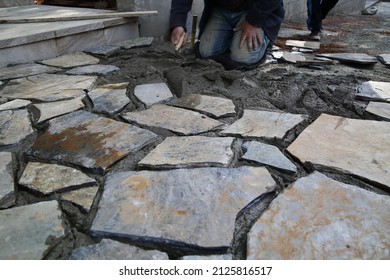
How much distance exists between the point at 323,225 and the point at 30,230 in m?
1.10

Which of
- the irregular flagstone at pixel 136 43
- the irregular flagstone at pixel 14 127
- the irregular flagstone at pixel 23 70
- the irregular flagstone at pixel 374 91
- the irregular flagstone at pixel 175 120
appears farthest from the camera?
the irregular flagstone at pixel 136 43

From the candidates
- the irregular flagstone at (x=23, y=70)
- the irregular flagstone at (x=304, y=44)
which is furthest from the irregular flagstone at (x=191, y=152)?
the irregular flagstone at (x=304, y=44)

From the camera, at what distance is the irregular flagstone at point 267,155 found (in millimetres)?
1485

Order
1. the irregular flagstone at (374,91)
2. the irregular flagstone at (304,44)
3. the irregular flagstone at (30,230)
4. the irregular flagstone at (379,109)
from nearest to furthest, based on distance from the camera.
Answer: the irregular flagstone at (30,230) → the irregular flagstone at (379,109) → the irregular flagstone at (374,91) → the irregular flagstone at (304,44)

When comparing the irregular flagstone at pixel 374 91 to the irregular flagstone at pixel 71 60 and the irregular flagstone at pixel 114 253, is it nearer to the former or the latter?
the irregular flagstone at pixel 114 253

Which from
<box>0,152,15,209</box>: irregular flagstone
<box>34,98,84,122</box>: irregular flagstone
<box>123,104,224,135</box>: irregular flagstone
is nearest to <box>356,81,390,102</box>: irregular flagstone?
<box>123,104,224,135</box>: irregular flagstone

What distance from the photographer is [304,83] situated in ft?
8.21

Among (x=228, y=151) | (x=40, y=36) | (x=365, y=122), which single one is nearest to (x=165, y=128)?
(x=228, y=151)

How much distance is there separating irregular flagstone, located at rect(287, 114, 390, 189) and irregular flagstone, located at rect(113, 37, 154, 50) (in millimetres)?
2391

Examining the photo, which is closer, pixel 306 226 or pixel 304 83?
pixel 306 226

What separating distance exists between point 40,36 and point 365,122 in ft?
9.92

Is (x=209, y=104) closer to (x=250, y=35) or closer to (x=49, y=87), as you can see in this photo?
(x=250, y=35)

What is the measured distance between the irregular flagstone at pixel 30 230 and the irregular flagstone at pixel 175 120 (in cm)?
83
